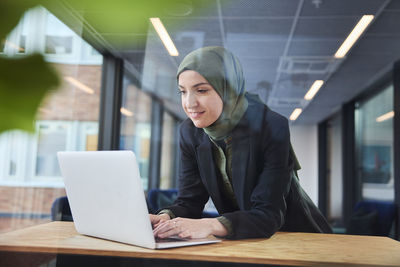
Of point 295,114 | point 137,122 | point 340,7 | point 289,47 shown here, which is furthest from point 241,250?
point 137,122

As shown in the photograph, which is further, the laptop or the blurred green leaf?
the laptop

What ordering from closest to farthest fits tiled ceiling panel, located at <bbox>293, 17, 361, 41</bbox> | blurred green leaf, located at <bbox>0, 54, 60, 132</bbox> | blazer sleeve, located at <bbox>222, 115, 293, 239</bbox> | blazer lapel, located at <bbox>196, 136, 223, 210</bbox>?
blurred green leaf, located at <bbox>0, 54, 60, 132</bbox> → blazer sleeve, located at <bbox>222, 115, 293, 239</bbox> → blazer lapel, located at <bbox>196, 136, 223, 210</bbox> → tiled ceiling panel, located at <bbox>293, 17, 361, 41</bbox>

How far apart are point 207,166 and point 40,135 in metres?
0.61

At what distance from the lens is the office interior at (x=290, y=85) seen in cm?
106

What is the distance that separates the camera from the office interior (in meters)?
1.06

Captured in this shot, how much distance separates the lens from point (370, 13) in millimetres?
1772

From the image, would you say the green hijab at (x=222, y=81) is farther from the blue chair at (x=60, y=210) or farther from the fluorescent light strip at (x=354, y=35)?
the fluorescent light strip at (x=354, y=35)

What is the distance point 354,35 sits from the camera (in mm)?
1703

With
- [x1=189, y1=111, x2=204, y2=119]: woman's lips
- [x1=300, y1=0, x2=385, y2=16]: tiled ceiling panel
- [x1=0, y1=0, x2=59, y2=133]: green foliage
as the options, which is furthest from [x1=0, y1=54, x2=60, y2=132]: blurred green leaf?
[x1=300, y1=0, x2=385, y2=16]: tiled ceiling panel

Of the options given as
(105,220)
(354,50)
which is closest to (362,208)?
(354,50)

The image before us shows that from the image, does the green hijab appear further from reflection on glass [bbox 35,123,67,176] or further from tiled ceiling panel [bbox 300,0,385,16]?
tiled ceiling panel [bbox 300,0,385,16]

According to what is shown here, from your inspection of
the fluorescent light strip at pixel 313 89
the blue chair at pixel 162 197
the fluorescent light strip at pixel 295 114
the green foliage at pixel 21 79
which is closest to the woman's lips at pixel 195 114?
the fluorescent light strip at pixel 295 114

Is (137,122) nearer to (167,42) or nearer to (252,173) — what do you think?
(167,42)

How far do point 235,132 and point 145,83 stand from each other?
0.65 m
